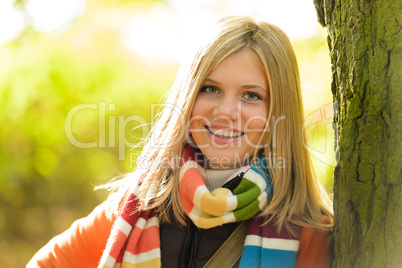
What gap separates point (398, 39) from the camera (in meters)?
1.46

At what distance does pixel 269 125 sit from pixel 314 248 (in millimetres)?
534

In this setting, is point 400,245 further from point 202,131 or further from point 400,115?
point 202,131

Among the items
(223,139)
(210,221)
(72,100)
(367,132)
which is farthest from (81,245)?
(72,100)

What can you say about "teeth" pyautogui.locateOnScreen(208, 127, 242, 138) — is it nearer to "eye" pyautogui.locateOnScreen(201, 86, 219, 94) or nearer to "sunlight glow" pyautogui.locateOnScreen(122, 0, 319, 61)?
"eye" pyautogui.locateOnScreen(201, 86, 219, 94)

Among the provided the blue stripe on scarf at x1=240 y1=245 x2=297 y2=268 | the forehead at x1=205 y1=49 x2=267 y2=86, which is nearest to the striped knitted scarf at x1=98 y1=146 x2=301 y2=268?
the blue stripe on scarf at x1=240 y1=245 x2=297 y2=268

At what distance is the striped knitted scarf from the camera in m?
1.83

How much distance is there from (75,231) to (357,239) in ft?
4.13

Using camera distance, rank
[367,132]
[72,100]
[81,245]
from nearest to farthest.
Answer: [367,132] < [81,245] < [72,100]

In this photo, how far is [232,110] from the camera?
1974 mm

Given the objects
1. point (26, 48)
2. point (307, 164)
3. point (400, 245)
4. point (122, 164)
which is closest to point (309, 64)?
point (122, 164)

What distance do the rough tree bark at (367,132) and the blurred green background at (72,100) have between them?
304 cm

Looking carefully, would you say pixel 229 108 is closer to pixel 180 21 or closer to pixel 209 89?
pixel 209 89

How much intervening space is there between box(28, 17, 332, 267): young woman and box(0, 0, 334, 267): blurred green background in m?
2.52

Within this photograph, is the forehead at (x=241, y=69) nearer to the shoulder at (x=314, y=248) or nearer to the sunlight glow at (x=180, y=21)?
the shoulder at (x=314, y=248)
